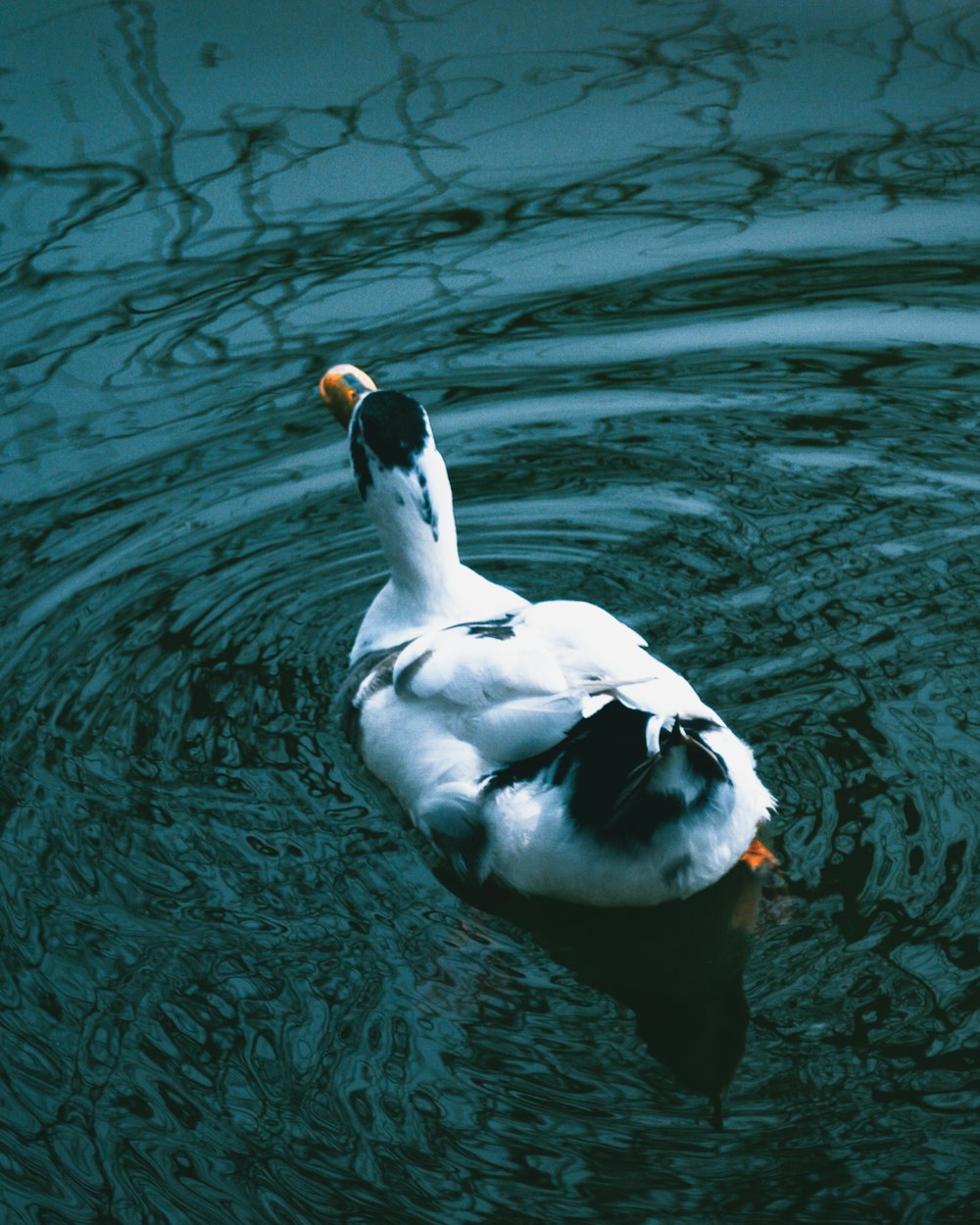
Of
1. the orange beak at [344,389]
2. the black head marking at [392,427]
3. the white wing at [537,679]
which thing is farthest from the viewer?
the orange beak at [344,389]

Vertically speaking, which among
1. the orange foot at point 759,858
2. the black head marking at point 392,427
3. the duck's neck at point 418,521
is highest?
the black head marking at point 392,427

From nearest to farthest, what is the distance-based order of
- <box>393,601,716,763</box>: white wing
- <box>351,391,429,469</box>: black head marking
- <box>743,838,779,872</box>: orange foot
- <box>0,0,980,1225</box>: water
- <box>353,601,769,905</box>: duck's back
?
<box>0,0,980,1225</box>: water < <box>353,601,769,905</box>: duck's back < <box>393,601,716,763</box>: white wing < <box>743,838,779,872</box>: orange foot < <box>351,391,429,469</box>: black head marking

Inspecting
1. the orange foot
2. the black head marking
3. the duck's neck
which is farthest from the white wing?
the black head marking

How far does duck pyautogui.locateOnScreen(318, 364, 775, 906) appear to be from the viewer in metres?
3.62

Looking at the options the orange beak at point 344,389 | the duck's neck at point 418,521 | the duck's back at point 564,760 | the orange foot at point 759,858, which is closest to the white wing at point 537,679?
the duck's back at point 564,760

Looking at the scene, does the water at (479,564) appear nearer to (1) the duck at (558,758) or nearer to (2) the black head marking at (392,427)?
(1) the duck at (558,758)

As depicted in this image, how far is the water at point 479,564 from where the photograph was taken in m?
3.37

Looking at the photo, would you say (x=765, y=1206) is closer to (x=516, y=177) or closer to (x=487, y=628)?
(x=487, y=628)

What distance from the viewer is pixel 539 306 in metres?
6.28

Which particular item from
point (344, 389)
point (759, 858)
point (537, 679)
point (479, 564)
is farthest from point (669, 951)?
point (344, 389)

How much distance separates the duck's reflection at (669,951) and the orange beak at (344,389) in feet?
4.97

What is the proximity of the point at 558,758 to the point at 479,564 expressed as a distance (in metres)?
1.59

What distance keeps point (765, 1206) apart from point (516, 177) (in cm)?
468

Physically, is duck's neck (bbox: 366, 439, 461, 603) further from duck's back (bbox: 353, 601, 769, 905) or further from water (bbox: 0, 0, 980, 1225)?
duck's back (bbox: 353, 601, 769, 905)
